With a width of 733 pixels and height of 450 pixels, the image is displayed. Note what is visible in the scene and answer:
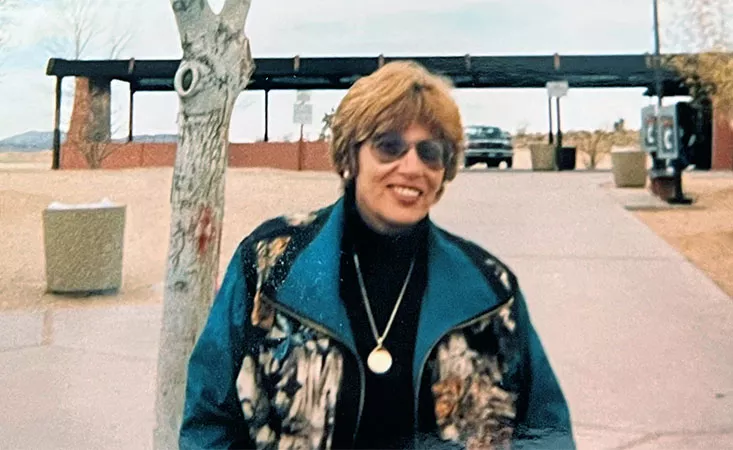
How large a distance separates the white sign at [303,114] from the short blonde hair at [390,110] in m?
0.66

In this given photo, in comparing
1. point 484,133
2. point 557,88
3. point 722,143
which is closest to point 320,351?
point 484,133

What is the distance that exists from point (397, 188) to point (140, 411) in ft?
4.58

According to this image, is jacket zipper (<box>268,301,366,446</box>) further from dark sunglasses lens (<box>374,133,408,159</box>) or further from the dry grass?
the dry grass

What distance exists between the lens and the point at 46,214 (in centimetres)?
261

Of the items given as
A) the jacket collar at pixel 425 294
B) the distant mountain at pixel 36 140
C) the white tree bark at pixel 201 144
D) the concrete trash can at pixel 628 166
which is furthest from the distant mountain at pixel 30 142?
the concrete trash can at pixel 628 166

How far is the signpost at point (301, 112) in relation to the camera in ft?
7.36

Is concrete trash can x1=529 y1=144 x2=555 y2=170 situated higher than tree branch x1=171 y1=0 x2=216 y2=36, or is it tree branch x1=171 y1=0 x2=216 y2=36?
tree branch x1=171 y1=0 x2=216 y2=36

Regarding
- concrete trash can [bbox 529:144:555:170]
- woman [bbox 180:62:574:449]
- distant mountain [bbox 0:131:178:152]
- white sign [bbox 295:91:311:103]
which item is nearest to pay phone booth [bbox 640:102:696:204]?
concrete trash can [bbox 529:144:555:170]

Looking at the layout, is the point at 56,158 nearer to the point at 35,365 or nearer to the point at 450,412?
the point at 35,365

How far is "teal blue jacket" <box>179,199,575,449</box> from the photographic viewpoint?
4.88 ft

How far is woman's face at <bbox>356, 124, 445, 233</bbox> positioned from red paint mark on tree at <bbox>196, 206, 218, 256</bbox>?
2.59 feet

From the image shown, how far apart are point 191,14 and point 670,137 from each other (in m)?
1.30

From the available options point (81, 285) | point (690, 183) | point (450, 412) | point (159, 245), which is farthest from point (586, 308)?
point (81, 285)

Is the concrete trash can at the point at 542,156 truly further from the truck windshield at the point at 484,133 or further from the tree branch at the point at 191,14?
the tree branch at the point at 191,14
